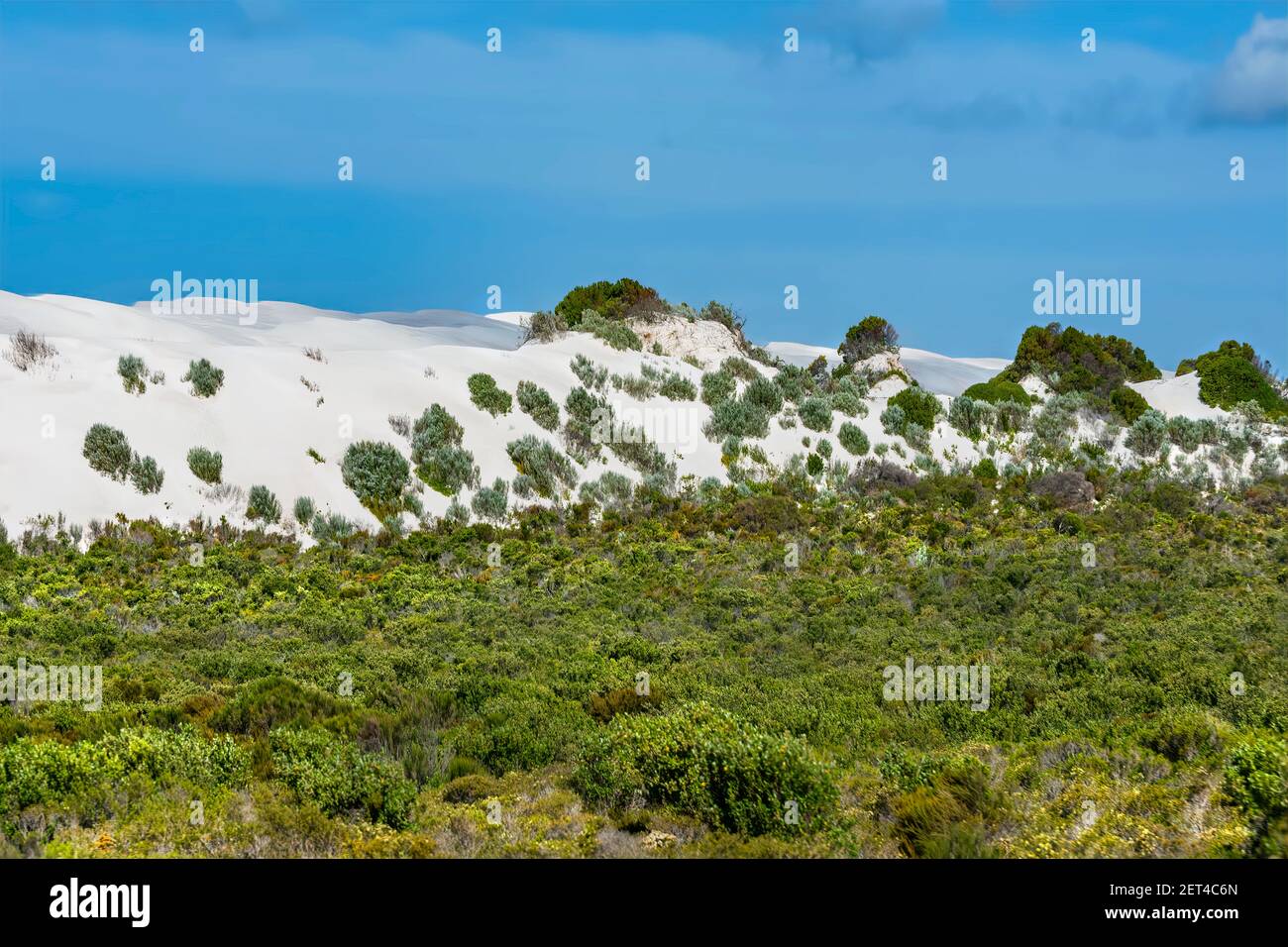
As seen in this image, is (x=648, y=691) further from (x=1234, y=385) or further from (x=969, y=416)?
(x=1234, y=385)

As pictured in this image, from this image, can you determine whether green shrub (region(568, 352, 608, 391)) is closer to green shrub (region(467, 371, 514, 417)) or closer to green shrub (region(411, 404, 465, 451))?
green shrub (region(467, 371, 514, 417))

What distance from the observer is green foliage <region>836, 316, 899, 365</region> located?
53.1 meters

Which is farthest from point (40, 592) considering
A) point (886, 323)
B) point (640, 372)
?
point (886, 323)

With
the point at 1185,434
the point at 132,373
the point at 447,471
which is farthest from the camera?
the point at 1185,434

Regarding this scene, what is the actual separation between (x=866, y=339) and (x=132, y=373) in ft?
125

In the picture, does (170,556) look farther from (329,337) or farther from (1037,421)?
(329,337)

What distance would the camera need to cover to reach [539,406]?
30062mm

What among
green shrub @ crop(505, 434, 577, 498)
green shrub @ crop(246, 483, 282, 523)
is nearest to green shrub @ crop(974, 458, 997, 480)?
green shrub @ crop(505, 434, 577, 498)

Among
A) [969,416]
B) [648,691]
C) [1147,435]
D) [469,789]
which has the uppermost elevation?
[969,416]

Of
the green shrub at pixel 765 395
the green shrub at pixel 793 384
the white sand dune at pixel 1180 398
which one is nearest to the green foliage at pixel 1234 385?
the white sand dune at pixel 1180 398

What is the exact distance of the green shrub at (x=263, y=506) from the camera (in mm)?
22047

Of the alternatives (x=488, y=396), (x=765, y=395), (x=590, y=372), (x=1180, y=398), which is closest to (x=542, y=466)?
(x=488, y=396)

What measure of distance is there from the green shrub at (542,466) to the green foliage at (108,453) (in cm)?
918

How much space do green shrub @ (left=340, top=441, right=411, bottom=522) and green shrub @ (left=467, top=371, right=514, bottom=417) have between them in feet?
14.7
